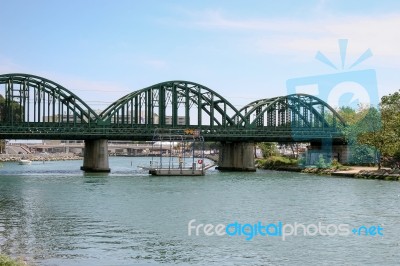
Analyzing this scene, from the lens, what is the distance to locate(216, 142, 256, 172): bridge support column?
501 feet

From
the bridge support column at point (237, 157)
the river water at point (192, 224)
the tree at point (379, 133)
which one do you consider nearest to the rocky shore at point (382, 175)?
the tree at point (379, 133)

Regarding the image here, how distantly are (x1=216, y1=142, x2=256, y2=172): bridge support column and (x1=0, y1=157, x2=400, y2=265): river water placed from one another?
68.2m

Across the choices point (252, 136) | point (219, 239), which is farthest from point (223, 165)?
point (219, 239)

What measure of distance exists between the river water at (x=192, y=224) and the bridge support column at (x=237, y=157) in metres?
68.2

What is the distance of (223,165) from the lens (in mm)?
163000

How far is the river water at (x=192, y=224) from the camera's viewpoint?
37.2m

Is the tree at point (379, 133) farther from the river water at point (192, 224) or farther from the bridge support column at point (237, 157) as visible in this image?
the bridge support column at point (237, 157)

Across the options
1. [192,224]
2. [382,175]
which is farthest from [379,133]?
[192,224]

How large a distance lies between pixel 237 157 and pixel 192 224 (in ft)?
353

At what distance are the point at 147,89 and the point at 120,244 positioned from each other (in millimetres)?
124336

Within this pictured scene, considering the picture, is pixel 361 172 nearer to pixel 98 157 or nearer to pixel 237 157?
pixel 237 157

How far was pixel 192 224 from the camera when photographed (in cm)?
4994

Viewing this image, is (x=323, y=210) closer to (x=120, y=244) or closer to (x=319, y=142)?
(x=120, y=244)

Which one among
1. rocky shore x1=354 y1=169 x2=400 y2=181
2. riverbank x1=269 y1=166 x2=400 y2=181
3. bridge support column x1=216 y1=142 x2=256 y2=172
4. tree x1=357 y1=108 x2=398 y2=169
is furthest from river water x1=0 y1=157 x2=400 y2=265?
bridge support column x1=216 y1=142 x2=256 y2=172
